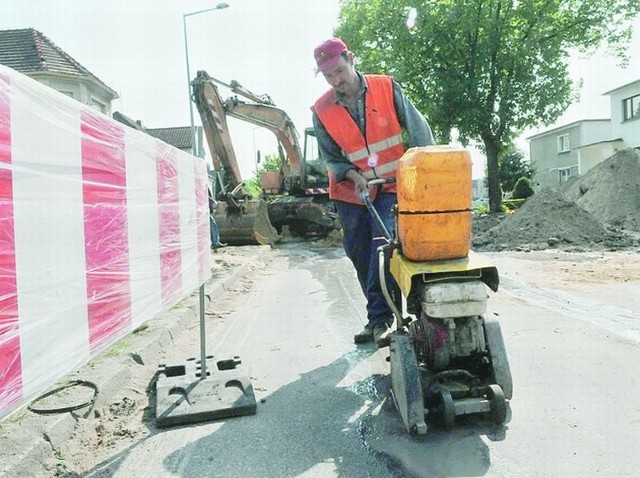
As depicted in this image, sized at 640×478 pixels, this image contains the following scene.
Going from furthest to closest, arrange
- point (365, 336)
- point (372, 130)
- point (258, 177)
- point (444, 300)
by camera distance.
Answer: point (258, 177) → point (365, 336) → point (372, 130) → point (444, 300)

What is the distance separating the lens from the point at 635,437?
2.53m

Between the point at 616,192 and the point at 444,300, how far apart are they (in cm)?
1952

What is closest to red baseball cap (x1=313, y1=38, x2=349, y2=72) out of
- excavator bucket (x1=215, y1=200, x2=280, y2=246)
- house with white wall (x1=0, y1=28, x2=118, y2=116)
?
excavator bucket (x1=215, y1=200, x2=280, y2=246)

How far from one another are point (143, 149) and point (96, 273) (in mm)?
774

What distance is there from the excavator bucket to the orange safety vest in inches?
401

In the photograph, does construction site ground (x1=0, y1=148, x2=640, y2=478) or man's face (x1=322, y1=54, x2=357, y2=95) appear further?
man's face (x1=322, y1=54, x2=357, y2=95)

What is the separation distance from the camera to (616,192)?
19.4 metres

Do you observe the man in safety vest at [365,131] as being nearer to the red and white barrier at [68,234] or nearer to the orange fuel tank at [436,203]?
the orange fuel tank at [436,203]

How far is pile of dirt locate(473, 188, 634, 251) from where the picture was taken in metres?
12.5

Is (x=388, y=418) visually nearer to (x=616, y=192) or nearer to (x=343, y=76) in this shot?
(x=343, y=76)

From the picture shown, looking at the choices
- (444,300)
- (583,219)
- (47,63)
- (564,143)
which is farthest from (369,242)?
(564,143)

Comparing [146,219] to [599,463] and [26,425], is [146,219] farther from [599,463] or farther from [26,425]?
[599,463]

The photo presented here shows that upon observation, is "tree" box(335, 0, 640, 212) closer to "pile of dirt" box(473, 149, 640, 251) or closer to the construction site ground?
"pile of dirt" box(473, 149, 640, 251)

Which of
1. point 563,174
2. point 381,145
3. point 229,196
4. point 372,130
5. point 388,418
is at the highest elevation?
point 563,174
